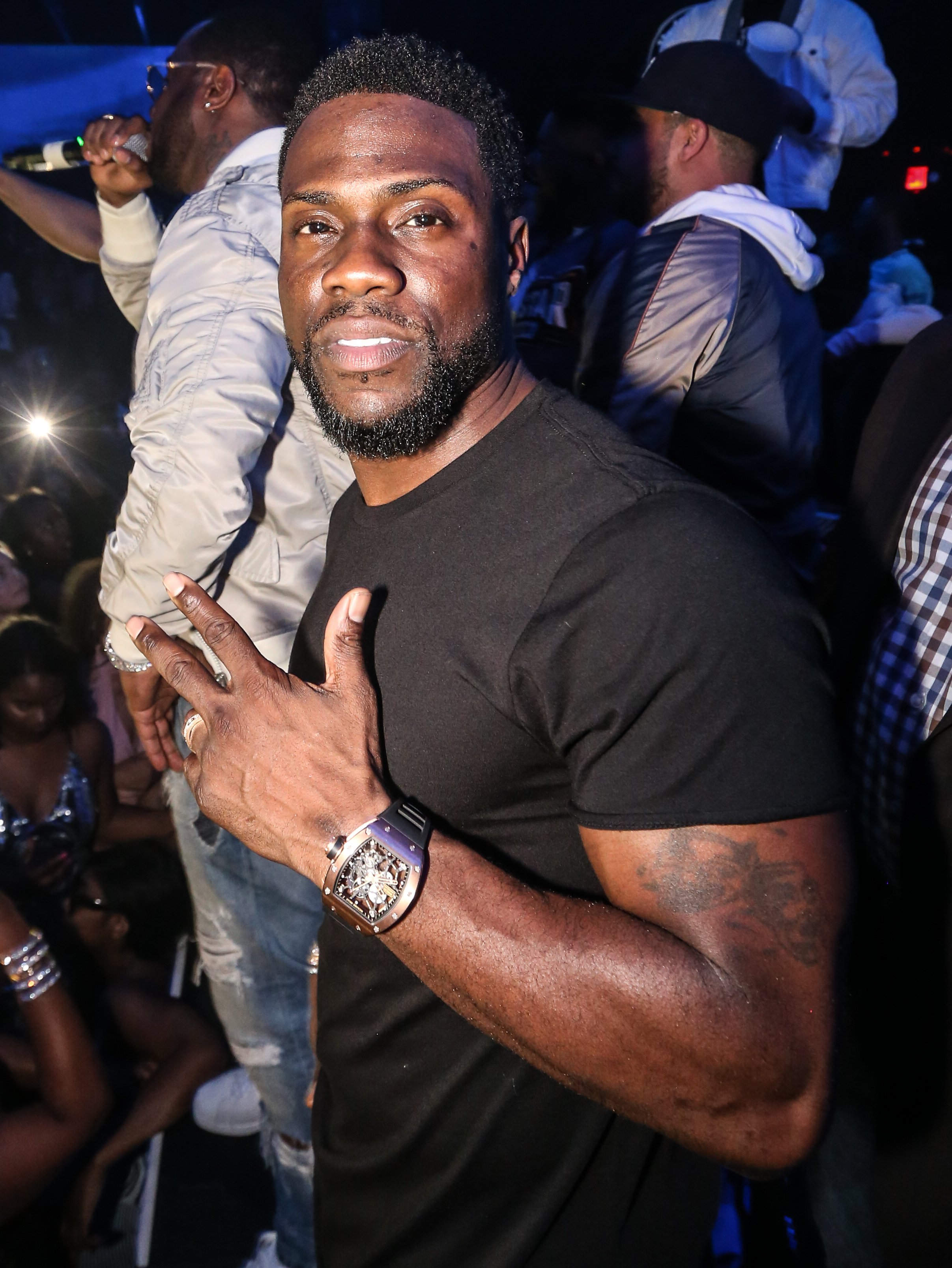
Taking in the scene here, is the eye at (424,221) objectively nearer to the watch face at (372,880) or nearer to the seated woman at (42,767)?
the watch face at (372,880)

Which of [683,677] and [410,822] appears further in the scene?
[410,822]

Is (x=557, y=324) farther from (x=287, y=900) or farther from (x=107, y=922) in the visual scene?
(x=107, y=922)

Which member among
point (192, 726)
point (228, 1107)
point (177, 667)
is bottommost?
point (228, 1107)

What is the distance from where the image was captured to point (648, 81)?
245 centimetres

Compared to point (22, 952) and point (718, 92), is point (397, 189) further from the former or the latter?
point (22, 952)

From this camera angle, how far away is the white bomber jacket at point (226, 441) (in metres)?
1.65

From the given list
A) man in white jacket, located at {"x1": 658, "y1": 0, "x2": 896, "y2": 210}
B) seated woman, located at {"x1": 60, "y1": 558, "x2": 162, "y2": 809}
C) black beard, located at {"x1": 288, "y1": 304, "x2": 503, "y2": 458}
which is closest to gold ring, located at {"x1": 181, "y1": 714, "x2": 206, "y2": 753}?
black beard, located at {"x1": 288, "y1": 304, "x2": 503, "y2": 458}

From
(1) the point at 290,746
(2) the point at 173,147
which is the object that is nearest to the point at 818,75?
(2) the point at 173,147

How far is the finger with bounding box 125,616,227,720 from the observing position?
1055 millimetres

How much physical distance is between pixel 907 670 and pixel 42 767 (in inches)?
111

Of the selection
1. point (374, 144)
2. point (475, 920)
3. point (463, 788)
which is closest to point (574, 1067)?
point (475, 920)

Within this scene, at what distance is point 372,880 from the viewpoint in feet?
2.92

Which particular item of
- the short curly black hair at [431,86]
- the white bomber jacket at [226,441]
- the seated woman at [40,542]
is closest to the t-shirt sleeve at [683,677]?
the short curly black hair at [431,86]

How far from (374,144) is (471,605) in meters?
0.70
